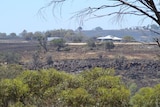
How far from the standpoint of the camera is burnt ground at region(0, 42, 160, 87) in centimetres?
5458

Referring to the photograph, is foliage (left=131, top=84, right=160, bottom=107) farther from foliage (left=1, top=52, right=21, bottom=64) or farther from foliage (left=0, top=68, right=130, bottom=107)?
foliage (left=1, top=52, right=21, bottom=64)

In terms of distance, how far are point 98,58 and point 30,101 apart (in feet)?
183

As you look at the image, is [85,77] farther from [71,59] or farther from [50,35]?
[50,35]

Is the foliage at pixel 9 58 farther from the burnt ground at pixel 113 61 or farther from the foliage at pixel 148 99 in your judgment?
the foliage at pixel 148 99

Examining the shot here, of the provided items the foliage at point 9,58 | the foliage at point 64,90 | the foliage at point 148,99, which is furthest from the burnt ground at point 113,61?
the foliage at point 64,90

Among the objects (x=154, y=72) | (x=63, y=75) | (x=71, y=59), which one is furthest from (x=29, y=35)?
(x=63, y=75)

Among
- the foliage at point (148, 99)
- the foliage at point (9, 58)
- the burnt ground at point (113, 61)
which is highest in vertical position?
the foliage at point (148, 99)

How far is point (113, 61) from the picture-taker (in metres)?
64.0

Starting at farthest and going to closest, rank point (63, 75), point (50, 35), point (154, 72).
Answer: point (50, 35) → point (154, 72) → point (63, 75)

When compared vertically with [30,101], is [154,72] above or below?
below

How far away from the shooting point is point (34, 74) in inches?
542

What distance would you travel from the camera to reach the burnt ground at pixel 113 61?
54.6 m

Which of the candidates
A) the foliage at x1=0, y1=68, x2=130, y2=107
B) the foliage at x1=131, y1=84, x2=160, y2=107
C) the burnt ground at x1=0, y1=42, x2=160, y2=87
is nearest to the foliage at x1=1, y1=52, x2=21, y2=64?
the burnt ground at x1=0, y1=42, x2=160, y2=87

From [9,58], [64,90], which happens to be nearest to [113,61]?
[9,58]
